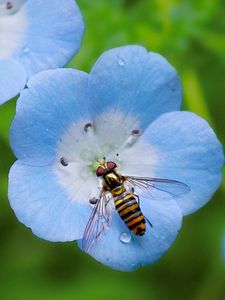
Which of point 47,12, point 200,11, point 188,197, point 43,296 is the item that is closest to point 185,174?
point 188,197

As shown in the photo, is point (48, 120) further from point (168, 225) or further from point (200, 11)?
point (200, 11)

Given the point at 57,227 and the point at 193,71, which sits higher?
the point at 57,227

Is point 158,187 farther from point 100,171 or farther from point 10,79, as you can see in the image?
point 10,79

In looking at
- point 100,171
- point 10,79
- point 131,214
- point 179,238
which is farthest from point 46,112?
point 179,238

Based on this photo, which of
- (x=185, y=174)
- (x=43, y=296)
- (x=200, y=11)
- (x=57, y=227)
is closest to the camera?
(x=57, y=227)

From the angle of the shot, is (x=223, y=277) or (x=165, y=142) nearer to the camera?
(x=165, y=142)
